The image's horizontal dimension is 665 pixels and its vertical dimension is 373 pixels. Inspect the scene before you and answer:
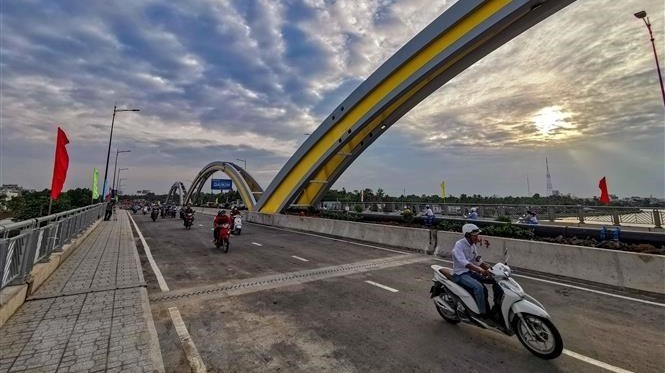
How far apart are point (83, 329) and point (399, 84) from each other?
17109mm

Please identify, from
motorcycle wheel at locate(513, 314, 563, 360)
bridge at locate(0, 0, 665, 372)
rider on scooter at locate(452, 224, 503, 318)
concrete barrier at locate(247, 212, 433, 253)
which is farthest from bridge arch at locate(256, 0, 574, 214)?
motorcycle wheel at locate(513, 314, 563, 360)

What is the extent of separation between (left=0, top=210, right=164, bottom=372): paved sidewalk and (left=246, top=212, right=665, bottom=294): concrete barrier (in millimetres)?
9205

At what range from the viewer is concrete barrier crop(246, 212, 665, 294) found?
670 cm

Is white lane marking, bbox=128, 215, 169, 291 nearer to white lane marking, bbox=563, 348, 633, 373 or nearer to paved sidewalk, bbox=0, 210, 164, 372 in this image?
paved sidewalk, bbox=0, 210, 164, 372

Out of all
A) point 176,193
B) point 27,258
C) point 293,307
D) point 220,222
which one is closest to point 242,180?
point 220,222

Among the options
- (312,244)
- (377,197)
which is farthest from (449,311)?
(377,197)

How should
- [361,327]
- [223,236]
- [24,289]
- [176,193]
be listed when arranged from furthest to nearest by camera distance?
[176,193]
[223,236]
[24,289]
[361,327]

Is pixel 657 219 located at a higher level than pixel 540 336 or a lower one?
higher

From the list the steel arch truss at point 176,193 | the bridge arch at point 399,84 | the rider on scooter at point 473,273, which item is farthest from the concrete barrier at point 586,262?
the steel arch truss at point 176,193

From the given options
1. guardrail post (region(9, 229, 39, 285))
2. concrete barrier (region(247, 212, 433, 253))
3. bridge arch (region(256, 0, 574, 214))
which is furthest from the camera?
bridge arch (region(256, 0, 574, 214))

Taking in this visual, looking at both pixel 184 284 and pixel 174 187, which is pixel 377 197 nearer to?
pixel 184 284

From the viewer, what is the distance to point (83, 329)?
172 inches

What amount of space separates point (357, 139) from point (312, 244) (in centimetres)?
1099

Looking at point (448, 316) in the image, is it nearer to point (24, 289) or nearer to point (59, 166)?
point (24, 289)
